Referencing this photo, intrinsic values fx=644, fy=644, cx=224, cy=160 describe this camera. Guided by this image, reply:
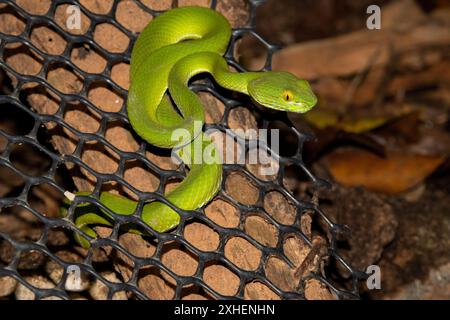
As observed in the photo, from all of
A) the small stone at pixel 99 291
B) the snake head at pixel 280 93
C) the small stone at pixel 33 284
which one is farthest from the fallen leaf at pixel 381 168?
the small stone at pixel 33 284

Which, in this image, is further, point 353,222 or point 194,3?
point 353,222

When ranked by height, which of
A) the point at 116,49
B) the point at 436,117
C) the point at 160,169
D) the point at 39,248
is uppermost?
the point at 436,117

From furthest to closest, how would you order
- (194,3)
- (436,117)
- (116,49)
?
(436,117), (194,3), (116,49)

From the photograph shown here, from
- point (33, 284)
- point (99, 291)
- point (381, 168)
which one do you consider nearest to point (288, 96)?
point (381, 168)

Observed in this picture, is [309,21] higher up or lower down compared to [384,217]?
higher up

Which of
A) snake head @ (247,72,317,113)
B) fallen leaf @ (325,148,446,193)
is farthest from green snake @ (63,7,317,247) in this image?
fallen leaf @ (325,148,446,193)

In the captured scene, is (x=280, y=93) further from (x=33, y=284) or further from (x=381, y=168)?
(x=33, y=284)

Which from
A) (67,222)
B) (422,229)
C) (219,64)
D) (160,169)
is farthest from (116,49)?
(422,229)

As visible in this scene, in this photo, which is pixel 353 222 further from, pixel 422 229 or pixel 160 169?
pixel 160 169
